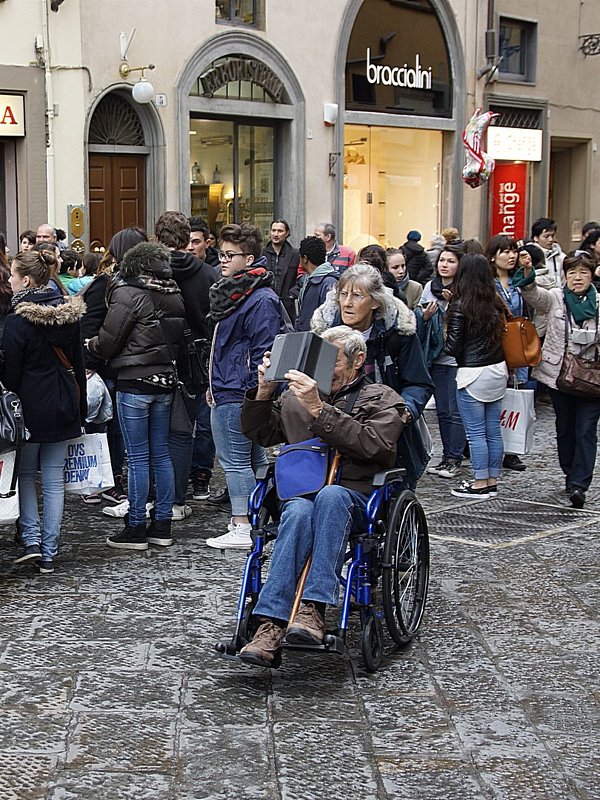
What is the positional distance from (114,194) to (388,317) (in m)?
10.1

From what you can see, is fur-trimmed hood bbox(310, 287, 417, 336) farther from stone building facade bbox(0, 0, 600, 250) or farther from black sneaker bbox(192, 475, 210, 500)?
stone building facade bbox(0, 0, 600, 250)

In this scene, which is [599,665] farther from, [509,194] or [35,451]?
[509,194]

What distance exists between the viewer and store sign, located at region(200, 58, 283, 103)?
16.6 metres

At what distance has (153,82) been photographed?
51.6 ft

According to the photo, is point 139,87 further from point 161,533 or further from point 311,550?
point 311,550

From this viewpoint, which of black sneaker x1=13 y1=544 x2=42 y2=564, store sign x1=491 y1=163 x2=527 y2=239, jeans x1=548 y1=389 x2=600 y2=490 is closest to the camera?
black sneaker x1=13 y1=544 x2=42 y2=564

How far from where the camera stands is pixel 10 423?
649 cm

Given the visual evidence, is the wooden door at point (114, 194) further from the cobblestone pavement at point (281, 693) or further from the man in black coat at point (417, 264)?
the cobblestone pavement at point (281, 693)

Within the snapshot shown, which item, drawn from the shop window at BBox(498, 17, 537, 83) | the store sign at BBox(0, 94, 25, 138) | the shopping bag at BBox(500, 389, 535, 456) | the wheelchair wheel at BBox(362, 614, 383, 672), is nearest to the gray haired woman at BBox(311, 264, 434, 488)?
the wheelchair wheel at BBox(362, 614, 383, 672)

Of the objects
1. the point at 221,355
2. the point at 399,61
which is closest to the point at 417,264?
the point at 221,355

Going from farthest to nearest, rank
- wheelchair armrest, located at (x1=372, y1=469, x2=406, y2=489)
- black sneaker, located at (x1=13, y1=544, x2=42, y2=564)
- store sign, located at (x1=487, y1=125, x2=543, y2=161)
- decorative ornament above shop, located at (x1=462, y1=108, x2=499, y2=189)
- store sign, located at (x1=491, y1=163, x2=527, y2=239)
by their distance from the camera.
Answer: store sign, located at (x1=491, y1=163, x2=527, y2=239) < store sign, located at (x1=487, y1=125, x2=543, y2=161) < decorative ornament above shop, located at (x1=462, y1=108, x2=499, y2=189) < black sneaker, located at (x1=13, y1=544, x2=42, y2=564) < wheelchair armrest, located at (x1=372, y1=469, x2=406, y2=489)

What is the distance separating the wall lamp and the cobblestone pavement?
8.90 metres

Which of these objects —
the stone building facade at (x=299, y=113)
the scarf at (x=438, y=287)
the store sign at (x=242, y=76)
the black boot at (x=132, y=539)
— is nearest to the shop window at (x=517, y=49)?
the stone building facade at (x=299, y=113)

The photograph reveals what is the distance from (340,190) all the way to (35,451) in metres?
12.4
